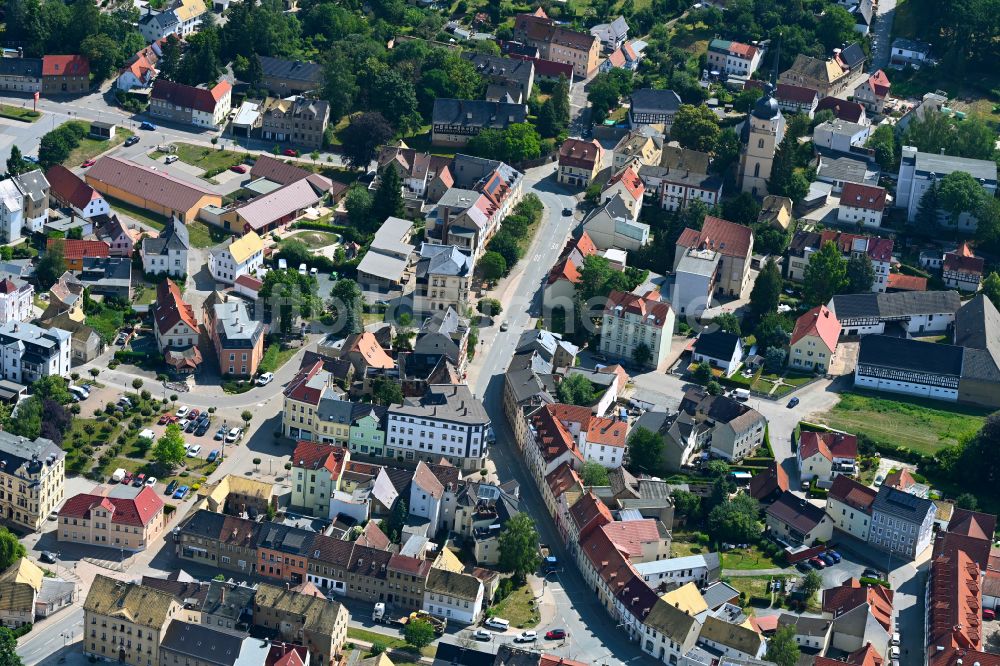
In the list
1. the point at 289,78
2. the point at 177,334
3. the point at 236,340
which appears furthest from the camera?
the point at 289,78

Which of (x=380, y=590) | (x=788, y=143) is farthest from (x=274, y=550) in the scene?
(x=788, y=143)

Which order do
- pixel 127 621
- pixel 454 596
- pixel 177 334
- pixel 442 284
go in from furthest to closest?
pixel 442 284
pixel 177 334
pixel 454 596
pixel 127 621

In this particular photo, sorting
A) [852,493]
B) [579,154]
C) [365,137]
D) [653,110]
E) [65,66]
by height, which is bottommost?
[852,493]

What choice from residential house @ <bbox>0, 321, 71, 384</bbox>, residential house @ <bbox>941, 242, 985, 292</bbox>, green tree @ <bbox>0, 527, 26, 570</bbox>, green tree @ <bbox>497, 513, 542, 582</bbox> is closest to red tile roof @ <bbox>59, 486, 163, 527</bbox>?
green tree @ <bbox>0, 527, 26, 570</bbox>

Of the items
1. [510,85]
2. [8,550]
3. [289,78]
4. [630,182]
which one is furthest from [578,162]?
[8,550]

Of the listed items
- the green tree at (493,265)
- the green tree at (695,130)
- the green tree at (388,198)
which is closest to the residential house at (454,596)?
the green tree at (493,265)

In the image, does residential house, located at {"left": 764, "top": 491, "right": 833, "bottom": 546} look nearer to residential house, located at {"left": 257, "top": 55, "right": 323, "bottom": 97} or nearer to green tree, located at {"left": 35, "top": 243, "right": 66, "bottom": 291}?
green tree, located at {"left": 35, "top": 243, "right": 66, "bottom": 291}

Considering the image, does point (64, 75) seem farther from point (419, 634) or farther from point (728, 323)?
point (419, 634)
